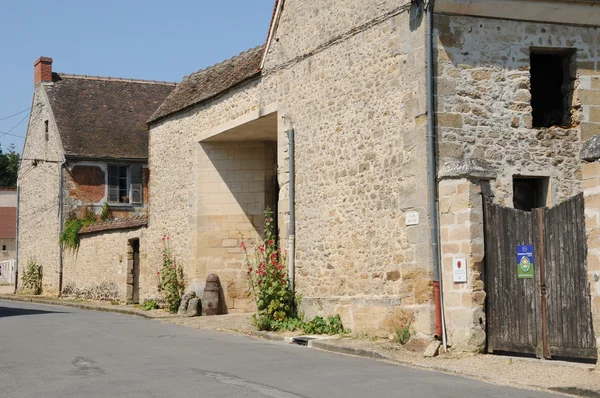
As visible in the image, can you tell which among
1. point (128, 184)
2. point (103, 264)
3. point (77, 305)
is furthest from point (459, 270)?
point (128, 184)

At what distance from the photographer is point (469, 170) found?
1077cm

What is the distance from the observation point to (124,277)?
22.9 metres

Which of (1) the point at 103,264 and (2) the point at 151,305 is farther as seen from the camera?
(1) the point at 103,264

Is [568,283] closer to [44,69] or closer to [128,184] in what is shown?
[128,184]

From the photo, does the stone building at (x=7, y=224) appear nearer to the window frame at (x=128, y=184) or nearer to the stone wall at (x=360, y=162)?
the window frame at (x=128, y=184)

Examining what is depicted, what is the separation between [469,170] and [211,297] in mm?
8819

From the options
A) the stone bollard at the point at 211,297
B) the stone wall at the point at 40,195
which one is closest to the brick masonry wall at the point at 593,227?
the stone bollard at the point at 211,297

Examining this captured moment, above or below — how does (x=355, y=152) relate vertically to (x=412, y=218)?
above

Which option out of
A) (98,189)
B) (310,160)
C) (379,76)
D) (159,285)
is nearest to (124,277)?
(159,285)

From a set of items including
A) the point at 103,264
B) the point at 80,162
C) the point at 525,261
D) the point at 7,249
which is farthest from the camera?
the point at 7,249

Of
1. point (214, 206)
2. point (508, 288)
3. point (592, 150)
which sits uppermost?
point (214, 206)

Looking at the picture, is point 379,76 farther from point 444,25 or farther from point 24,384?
point 24,384

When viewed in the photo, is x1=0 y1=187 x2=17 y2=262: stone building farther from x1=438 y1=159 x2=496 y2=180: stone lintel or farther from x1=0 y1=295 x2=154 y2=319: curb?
x1=438 y1=159 x2=496 y2=180: stone lintel

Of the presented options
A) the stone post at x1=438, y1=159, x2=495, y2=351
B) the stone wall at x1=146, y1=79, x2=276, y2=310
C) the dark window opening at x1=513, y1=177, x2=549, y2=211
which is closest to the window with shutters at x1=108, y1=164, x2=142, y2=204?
the stone wall at x1=146, y1=79, x2=276, y2=310
